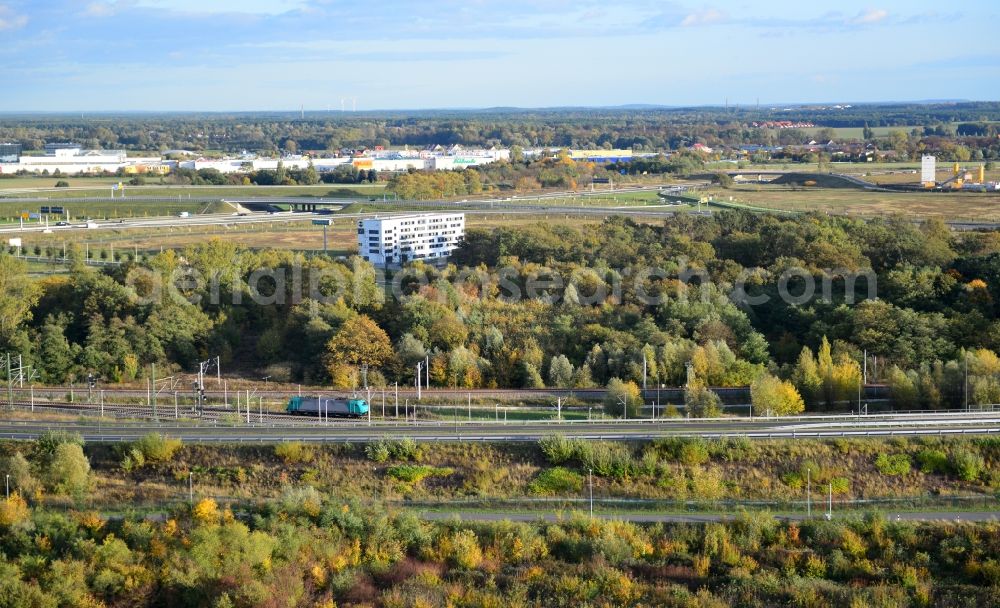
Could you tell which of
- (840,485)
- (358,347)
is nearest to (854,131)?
(358,347)

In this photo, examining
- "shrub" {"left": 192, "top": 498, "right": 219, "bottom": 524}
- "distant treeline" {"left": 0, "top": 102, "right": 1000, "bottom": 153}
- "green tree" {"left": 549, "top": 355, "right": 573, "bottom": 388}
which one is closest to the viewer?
"shrub" {"left": 192, "top": 498, "right": 219, "bottom": 524}

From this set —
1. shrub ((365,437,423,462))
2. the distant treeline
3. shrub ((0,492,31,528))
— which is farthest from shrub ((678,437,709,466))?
the distant treeline

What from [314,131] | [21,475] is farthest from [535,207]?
[314,131]

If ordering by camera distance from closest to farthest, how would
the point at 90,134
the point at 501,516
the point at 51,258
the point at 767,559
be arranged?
the point at 767,559 → the point at 501,516 → the point at 51,258 → the point at 90,134

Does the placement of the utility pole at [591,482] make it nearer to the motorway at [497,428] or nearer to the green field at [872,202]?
the motorway at [497,428]

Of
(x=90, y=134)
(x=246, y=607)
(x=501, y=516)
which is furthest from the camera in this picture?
(x=90, y=134)

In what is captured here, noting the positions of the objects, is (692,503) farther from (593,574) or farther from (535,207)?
(535,207)

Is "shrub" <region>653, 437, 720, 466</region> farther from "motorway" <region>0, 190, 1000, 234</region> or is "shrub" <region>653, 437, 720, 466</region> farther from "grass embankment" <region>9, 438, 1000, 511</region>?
"motorway" <region>0, 190, 1000, 234</region>

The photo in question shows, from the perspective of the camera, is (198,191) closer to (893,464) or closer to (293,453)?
(293,453)
